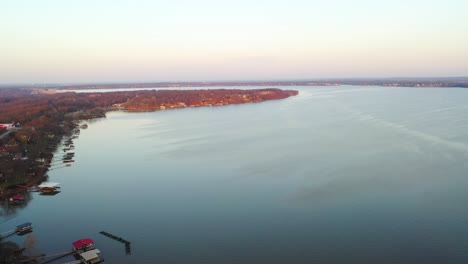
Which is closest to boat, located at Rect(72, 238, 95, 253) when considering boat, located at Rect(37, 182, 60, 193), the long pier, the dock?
the long pier

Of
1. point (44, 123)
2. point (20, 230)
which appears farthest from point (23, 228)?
point (44, 123)

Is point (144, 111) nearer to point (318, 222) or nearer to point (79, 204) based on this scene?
point (79, 204)

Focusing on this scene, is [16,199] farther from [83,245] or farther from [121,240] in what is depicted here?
[121,240]

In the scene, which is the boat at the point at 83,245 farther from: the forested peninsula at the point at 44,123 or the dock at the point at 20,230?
the forested peninsula at the point at 44,123

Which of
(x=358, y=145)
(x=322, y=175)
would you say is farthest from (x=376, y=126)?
(x=322, y=175)

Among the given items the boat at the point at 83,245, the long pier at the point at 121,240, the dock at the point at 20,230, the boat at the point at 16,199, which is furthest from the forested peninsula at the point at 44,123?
the boat at the point at 83,245
